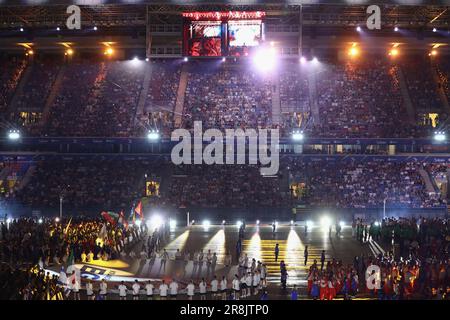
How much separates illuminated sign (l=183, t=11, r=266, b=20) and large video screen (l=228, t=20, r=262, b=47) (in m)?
0.39

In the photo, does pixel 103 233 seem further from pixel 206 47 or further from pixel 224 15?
pixel 224 15

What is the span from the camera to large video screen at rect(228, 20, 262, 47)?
1786 inches

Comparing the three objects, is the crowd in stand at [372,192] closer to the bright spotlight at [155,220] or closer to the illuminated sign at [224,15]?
the bright spotlight at [155,220]

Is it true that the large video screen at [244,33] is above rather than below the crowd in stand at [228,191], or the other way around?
above

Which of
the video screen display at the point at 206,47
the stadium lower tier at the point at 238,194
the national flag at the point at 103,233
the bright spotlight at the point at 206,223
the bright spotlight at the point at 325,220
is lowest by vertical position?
the national flag at the point at 103,233

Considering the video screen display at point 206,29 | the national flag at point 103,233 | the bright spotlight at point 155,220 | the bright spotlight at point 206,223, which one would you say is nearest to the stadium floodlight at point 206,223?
the bright spotlight at point 206,223

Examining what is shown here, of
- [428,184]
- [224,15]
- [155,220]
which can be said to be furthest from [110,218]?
[428,184]

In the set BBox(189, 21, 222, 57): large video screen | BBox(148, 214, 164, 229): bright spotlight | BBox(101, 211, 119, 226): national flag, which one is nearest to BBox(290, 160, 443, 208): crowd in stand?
BBox(148, 214, 164, 229): bright spotlight

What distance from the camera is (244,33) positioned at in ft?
150

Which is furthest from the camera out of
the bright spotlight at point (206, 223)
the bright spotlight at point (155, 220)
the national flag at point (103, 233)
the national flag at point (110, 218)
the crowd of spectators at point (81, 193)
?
the crowd of spectators at point (81, 193)

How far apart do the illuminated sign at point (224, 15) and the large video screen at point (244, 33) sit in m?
0.39

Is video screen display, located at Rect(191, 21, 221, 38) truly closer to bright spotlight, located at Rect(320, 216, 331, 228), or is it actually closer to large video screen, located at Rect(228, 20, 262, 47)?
large video screen, located at Rect(228, 20, 262, 47)

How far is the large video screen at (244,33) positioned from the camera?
45375 millimetres
